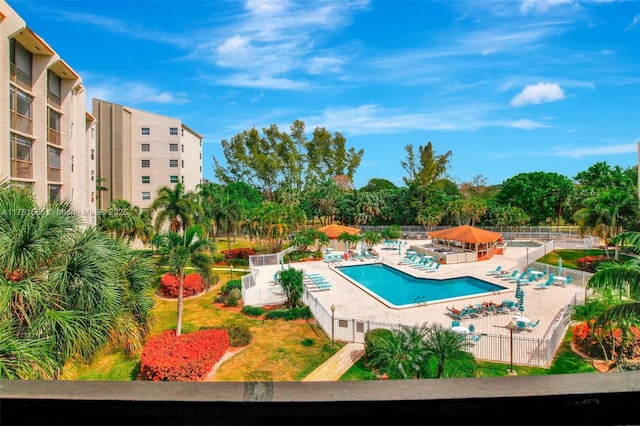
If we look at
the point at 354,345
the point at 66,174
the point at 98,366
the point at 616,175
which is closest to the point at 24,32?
the point at 66,174

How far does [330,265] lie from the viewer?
29.3m

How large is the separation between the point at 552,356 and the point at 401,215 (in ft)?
134

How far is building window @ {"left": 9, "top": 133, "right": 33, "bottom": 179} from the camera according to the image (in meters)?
17.7

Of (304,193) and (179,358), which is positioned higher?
(304,193)

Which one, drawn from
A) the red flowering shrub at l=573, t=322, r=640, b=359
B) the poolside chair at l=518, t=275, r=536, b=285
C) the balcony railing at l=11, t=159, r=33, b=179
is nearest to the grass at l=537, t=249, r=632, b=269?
the poolside chair at l=518, t=275, r=536, b=285

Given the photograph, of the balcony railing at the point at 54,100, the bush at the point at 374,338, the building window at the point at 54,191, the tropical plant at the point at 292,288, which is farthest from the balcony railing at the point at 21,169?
the bush at the point at 374,338

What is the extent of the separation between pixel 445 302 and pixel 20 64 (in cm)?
2531

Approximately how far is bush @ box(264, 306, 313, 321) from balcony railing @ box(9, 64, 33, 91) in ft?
56.4

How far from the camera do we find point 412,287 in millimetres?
23469

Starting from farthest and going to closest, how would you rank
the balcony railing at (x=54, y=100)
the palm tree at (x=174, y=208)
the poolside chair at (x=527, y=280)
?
the palm tree at (x=174, y=208) → the poolside chair at (x=527, y=280) → the balcony railing at (x=54, y=100)

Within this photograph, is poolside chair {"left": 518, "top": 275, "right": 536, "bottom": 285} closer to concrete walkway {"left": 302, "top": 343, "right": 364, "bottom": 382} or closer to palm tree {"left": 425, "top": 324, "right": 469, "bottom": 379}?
concrete walkway {"left": 302, "top": 343, "right": 364, "bottom": 382}

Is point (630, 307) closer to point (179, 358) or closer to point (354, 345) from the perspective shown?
point (354, 345)

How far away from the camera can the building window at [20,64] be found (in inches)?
711

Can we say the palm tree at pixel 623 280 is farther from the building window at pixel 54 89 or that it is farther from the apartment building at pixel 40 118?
the building window at pixel 54 89
